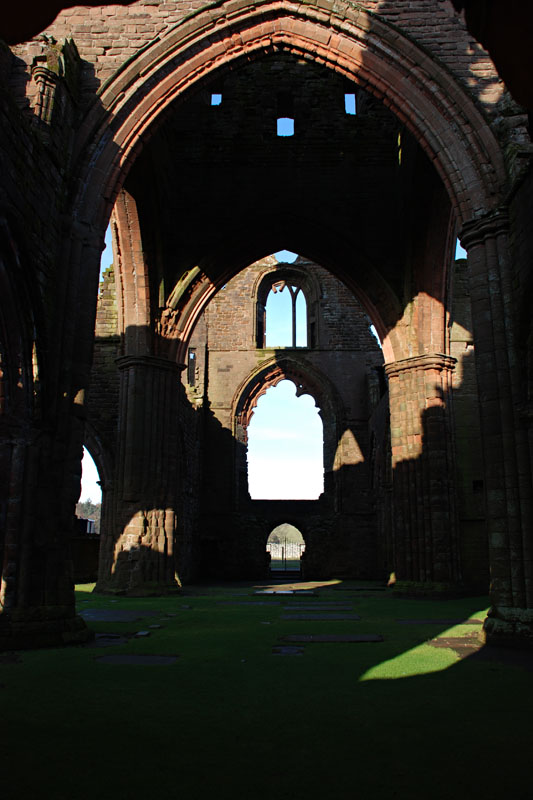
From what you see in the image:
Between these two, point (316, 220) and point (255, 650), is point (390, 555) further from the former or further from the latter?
point (255, 650)

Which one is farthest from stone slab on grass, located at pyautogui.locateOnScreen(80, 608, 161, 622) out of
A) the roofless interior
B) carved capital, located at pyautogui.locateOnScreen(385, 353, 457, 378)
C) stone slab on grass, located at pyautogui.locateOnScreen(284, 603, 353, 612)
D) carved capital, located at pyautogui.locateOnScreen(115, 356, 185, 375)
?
carved capital, located at pyautogui.locateOnScreen(385, 353, 457, 378)

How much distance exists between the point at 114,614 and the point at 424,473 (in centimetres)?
567

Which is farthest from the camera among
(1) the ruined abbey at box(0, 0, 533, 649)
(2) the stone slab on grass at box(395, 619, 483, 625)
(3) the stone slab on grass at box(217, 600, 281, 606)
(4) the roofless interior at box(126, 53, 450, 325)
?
(4) the roofless interior at box(126, 53, 450, 325)

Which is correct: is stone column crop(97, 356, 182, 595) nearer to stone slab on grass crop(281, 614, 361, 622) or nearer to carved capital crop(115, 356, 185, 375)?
carved capital crop(115, 356, 185, 375)

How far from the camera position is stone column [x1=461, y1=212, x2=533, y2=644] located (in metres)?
5.44

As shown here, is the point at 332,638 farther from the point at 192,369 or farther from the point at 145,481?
the point at 192,369

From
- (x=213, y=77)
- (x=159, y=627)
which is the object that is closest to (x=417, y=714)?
(x=159, y=627)

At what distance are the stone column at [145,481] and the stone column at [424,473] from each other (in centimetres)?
400

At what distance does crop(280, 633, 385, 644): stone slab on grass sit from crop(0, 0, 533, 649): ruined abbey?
1059 mm

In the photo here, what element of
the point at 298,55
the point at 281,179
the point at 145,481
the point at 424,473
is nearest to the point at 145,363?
the point at 145,481

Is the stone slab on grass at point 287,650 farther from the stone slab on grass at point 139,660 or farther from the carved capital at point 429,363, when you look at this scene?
the carved capital at point 429,363

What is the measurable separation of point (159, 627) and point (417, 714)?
3706 millimetres

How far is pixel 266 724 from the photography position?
8.90 feet

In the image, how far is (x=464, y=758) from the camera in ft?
7.47
